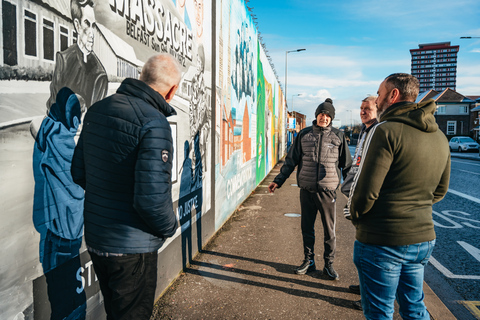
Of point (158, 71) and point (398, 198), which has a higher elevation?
point (158, 71)

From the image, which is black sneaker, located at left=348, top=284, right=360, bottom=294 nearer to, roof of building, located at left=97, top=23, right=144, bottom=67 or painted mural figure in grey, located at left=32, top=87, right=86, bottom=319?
painted mural figure in grey, located at left=32, top=87, right=86, bottom=319

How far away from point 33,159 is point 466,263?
5.19 meters

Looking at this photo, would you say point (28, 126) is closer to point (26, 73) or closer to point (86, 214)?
point (26, 73)

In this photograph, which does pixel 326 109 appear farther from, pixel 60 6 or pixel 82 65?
pixel 60 6

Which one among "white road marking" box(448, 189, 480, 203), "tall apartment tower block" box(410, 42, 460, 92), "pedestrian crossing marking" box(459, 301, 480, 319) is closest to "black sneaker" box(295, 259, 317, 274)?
"pedestrian crossing marking" box(459, 301, 480, 319)

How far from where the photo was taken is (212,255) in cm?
454

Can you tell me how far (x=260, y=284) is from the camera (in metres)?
3.68

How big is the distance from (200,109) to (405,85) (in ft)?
9.74

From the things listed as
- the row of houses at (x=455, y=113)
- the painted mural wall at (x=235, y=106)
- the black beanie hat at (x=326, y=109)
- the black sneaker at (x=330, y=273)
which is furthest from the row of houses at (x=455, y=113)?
the black sneaker at (x=330, y=273)

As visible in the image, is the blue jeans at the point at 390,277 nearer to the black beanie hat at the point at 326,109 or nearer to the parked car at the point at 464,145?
the black beanie hat at the point at 326,109

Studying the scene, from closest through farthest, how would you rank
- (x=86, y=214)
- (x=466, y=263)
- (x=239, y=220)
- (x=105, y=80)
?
(x=86, y=214) < (x=105, y=80) < (x=466, y=263) < (x=239, y=220)

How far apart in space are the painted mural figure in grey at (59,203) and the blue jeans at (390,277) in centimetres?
182

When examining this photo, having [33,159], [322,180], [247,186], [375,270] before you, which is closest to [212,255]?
[322,180]

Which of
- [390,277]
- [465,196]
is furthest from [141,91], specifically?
[465,196]
